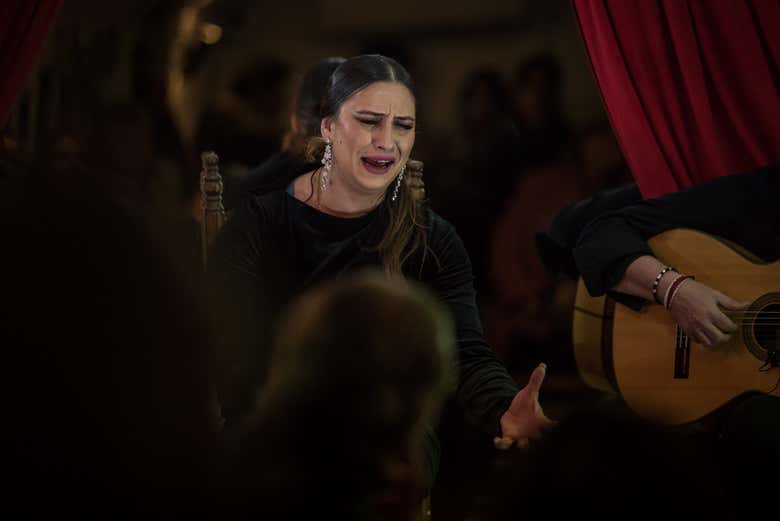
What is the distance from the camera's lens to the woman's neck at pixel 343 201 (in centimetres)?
217

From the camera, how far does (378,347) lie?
0.92 m

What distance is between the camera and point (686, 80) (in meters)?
2.58

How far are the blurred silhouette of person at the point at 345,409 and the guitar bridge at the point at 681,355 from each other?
1.59 m

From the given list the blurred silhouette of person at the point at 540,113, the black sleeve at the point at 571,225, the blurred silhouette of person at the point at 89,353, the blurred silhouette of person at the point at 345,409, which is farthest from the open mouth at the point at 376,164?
the blurred silhouette of person at the point at 540,113

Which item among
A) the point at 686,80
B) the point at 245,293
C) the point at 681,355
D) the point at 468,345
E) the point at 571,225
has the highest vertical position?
the point at 686,80

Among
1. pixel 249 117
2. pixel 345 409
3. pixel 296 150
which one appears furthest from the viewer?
pixel 249 117

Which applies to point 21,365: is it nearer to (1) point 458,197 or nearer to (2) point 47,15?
(2) point 47,15

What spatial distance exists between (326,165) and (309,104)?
0.51 metres

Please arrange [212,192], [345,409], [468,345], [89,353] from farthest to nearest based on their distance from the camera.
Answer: [212,192] → [468,345] → [345,409] → [89,353]

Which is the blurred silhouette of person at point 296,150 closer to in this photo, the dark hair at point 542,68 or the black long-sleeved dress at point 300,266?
the black long-sleeved dress at point 300,266

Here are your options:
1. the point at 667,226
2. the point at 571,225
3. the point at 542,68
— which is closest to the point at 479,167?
the point at 542,68

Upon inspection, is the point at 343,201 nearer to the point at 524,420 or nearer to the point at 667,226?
the point at 524,420

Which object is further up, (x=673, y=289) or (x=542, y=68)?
(x=542, y=68)

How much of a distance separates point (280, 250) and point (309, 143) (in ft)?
1.08
